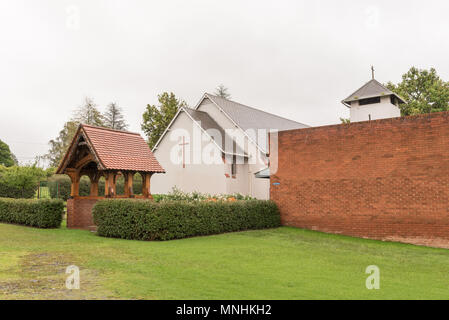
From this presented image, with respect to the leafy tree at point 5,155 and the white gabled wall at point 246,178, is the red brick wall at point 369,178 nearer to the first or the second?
the white gabled wall at point 246,178

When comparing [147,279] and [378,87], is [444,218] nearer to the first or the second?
[147,279]

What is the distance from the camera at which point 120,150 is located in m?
18.2

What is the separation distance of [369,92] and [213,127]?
13.2 metres

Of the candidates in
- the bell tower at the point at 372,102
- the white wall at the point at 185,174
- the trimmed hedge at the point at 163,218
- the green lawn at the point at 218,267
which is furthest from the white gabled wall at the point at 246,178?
the green lawn at the point at 218,267

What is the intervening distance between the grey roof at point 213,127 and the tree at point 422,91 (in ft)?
73.6

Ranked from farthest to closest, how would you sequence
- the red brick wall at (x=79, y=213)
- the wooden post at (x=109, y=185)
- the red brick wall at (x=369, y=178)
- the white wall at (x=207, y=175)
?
the white wall at (x=207, y=175) → the red brick wall at (x=79, y=213) → the wooden post at (x=109, y=185) → the red brick wall at (x=369, y=178)

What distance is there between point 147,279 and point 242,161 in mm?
25240

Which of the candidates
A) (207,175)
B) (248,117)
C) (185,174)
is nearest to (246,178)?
(207,175)

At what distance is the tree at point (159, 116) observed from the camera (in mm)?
43438

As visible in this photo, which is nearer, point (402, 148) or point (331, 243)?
point (331, 243)

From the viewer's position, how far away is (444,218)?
581 inches

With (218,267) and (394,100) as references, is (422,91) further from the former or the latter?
(218,267)

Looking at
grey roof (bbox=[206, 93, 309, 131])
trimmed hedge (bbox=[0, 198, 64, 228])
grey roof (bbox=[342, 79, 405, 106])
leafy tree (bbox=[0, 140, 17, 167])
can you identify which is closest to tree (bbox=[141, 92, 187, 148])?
grey roof (bbox=[206, 93, 309, 131])
